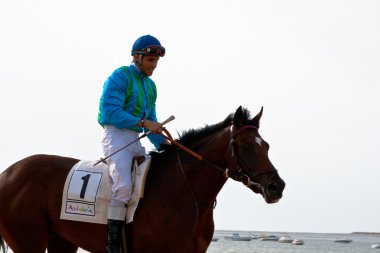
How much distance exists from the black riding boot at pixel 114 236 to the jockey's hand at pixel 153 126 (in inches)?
41.2

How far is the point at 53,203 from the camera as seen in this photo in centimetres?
931

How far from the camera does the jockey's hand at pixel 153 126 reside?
349 inches

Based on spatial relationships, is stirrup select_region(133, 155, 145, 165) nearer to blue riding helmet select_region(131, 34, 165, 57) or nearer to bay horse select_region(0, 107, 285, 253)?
bay horse select_region(0, 107, 285, 253)

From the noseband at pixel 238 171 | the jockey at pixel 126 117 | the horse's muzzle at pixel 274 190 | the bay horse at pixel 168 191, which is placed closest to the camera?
the horse's muzzle at pixel 274 190

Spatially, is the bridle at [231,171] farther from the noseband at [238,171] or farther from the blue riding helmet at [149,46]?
the blue riding helmet at [149,46]

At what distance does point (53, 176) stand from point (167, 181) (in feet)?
4.65

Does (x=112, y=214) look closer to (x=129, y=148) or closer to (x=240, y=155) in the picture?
(x=129, y=148)

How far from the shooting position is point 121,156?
8953 mm

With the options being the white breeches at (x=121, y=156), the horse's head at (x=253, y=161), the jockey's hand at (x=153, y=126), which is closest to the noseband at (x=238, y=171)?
the horse's head at (x=253, y=161)

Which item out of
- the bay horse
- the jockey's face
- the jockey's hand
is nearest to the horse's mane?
the bay horse

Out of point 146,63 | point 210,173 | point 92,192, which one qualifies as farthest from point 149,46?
point 92,192

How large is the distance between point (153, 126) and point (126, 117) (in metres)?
0.31

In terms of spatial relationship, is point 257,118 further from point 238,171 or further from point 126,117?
point 126,117

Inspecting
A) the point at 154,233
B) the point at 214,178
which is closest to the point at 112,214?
the point at 154,233
